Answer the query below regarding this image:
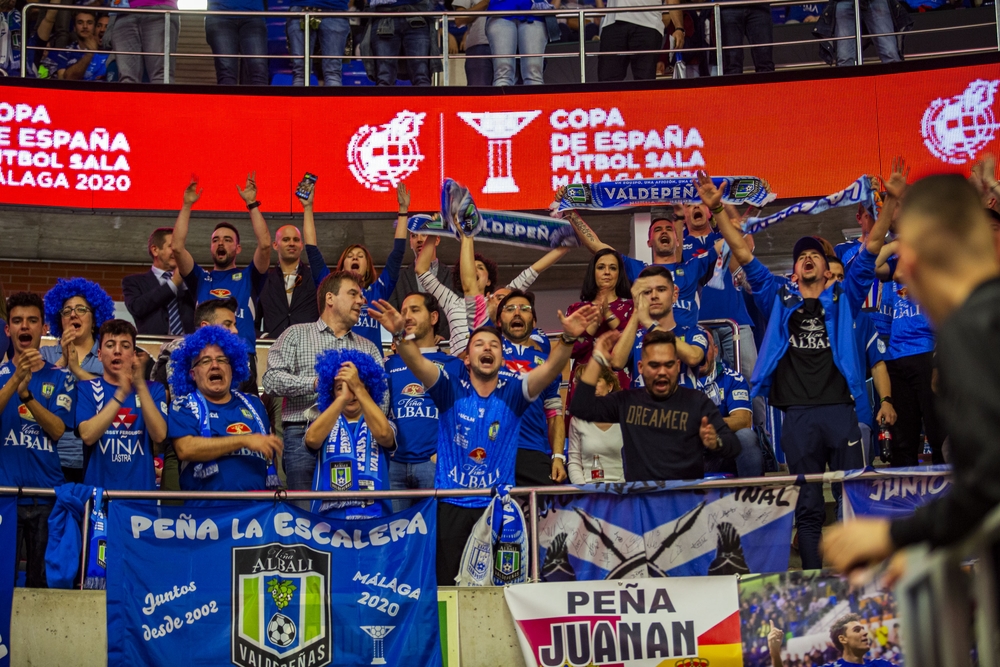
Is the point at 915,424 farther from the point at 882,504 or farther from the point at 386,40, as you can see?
the point at 386,40

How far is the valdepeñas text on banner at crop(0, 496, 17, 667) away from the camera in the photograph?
7.14 metres

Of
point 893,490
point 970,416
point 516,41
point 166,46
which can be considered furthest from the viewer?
point 516,41

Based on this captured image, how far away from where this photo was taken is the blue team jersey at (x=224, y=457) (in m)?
7.42

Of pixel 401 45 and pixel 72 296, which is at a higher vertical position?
pixel 401 45

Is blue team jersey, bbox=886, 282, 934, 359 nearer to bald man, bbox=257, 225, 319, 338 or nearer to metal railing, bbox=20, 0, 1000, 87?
bald man, bbox=257, 225, 319, 338

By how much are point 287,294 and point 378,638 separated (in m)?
3.82

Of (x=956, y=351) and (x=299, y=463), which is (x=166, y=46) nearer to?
(x=299, y=463)

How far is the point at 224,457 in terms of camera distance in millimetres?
7480

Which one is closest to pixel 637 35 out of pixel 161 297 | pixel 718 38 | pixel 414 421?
pixel 718 38

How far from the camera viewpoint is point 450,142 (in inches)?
550

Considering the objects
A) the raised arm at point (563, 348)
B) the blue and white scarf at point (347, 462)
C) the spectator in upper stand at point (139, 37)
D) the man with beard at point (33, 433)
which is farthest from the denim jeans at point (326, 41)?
the raised arm at point (563, 348)

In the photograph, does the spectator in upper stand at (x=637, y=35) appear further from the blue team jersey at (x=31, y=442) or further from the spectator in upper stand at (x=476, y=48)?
the blue team jersey at (x=31, y=442)

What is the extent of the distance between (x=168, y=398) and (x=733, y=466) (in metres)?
3.73

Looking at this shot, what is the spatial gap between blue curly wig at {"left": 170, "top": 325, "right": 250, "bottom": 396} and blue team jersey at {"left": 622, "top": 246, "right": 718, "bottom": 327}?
319 centimetres
